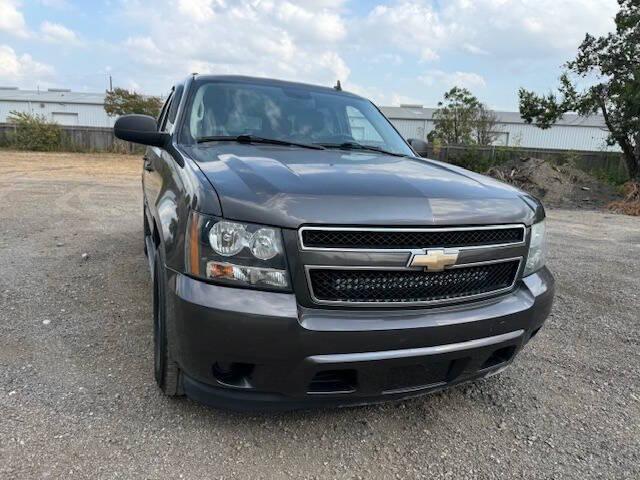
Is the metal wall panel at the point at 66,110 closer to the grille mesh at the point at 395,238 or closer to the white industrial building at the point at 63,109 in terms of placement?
the white industrial building at the point at 63,109

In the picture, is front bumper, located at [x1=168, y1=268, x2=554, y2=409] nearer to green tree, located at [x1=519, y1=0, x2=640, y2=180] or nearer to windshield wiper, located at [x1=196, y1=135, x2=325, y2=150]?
windshield wiper, located at [x1=196, y1=135, x2=325, y2=150]

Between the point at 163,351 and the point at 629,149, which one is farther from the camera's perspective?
the point at 629,149

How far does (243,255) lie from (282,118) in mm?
1699

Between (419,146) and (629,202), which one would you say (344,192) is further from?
(629,202)

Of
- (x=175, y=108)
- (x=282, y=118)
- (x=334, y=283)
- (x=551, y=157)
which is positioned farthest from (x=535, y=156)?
(x=334, y=283)

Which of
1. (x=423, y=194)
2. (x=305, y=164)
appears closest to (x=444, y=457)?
(x=423, y=194)

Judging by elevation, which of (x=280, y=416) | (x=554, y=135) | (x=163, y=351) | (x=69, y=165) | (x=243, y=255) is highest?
(x=554, y=135)

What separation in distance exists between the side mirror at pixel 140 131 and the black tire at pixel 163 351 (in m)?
1.01

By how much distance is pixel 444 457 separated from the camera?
7.57 ft

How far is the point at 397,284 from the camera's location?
6.93ft

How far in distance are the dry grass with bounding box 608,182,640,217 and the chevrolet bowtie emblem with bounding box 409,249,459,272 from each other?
1150cm

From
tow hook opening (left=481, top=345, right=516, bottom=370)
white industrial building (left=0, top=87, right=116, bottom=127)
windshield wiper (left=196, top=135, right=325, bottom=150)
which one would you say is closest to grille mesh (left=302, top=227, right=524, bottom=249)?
tow hook opening (left=481, top=345, right=516, bottom=370)

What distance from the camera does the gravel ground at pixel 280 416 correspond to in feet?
7.22

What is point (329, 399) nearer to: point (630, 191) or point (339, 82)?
point (339, 82)
